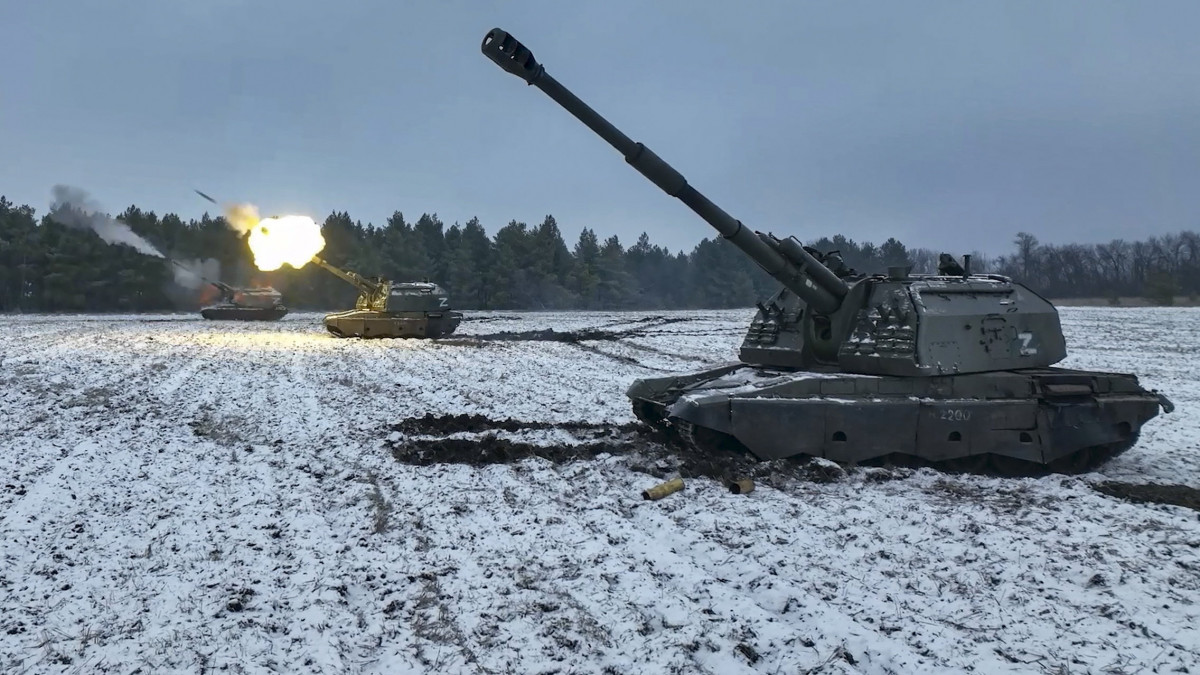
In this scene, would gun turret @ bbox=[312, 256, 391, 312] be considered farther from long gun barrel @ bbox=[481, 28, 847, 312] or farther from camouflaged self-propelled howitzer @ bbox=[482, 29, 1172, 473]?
long gun barrel @ bbox=[481, 28, 847, 312]

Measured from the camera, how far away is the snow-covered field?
4.31 metres

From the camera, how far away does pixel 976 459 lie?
8.74m

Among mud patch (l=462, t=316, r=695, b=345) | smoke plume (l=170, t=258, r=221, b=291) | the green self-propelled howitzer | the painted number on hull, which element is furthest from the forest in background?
the painted number on hull

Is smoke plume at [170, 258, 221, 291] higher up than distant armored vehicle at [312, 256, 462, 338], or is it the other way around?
smoke plume at [170, 258, 221, 291]

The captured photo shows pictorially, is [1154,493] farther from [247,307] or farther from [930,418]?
[247,307]

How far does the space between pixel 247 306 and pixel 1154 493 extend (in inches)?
1563

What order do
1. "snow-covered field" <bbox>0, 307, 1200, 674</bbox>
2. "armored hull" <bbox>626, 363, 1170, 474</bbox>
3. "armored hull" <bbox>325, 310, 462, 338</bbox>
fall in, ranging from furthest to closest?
"armored hull" <bbox>325, 310, 462, 338</bbox>, "armored hull" <bbox>626, 363, 1170, 474</bbox>, "snow-covered field" <bbox>0, 307, 1200, 674</bbox>

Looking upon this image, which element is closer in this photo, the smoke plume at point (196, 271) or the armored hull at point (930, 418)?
the armored hull at point (930, 418)

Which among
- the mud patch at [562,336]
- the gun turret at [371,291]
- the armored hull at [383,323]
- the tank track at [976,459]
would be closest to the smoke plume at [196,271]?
the gun turret at [371,291]

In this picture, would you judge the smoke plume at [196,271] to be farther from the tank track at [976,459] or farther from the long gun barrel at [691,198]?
the tank track at [976,459]

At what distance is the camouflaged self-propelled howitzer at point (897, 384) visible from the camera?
27.1 ft

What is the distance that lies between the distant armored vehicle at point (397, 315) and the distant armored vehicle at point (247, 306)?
1301 centimetres

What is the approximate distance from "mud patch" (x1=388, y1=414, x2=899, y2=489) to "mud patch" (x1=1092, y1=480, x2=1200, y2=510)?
6.34ft

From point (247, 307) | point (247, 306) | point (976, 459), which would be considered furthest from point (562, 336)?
point (976, 459)
